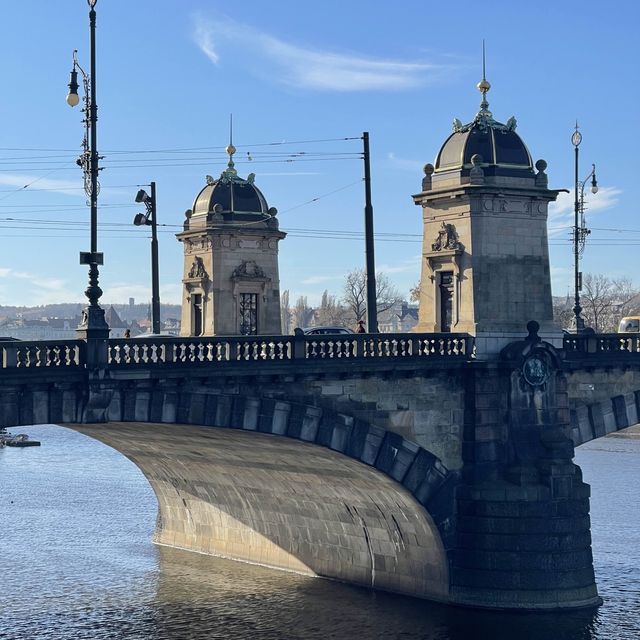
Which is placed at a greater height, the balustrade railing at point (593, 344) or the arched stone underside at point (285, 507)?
the balustrade railing at point (593, 344)

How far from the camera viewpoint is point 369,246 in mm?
46281

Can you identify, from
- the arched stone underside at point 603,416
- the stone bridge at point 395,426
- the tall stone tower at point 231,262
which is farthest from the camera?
the tall stone tower at point 231,262

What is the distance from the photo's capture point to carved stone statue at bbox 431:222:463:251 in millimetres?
46166

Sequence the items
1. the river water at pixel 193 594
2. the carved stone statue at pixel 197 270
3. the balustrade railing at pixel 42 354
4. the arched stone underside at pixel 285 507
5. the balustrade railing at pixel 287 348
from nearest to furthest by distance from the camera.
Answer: the balustrade railing at pixel 42 354 < the balustrade railing at pixel 287 348 < the river water at pixel 193 594 < the arched stone underside at pixel 285 507 < the carved stone statue at pixel 197 270

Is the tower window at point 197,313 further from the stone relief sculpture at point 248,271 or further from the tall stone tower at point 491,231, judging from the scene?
the tall stone tower at point 491,231

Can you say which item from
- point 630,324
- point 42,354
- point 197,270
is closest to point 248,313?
point 197,270

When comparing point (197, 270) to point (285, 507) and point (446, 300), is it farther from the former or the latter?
point (446, 300)

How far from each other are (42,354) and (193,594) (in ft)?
53.0

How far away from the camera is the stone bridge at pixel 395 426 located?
1505 inches

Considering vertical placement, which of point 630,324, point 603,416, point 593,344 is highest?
point 630,324

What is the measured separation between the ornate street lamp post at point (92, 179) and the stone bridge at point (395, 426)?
0.77 m

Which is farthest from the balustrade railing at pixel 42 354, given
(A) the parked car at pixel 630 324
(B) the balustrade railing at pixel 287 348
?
(A) the parked car at pixel 630 324

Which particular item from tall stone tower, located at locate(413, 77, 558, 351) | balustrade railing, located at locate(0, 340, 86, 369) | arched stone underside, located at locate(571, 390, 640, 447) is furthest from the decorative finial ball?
balustrade railing, located at locate(0, 340, 86, 369)

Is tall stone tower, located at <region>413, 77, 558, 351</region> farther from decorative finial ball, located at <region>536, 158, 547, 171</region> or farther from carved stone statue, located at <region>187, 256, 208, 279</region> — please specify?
carved stone statue, located at <region>187, 256, 208, 279</region>
